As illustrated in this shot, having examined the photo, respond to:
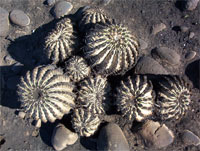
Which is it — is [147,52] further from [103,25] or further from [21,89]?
[21,89]

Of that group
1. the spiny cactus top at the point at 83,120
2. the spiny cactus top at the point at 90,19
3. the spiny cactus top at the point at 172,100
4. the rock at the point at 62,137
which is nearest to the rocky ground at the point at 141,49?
the rock at the point at 62,137

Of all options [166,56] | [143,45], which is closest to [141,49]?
[143,45]

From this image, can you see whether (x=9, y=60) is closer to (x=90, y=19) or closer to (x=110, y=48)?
(x=90, y=19)

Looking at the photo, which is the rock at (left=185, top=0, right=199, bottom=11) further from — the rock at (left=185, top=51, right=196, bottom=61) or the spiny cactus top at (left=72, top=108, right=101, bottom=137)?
the spiny cactus top at (left=72, top=108, right=101, bottom=137)

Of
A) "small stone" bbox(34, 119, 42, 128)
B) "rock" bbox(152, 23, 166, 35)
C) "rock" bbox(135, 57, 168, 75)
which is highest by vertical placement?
"rock" bbox(152, 23, 166, 35)

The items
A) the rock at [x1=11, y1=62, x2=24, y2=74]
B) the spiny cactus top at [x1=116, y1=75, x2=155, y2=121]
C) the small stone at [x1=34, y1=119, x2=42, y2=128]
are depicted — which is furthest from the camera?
the rock at [x1=11, y1=62, x2=24, y2=74]

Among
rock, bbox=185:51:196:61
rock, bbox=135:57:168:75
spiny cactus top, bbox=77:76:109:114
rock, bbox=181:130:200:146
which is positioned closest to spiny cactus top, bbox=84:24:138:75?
spiny cactus top, bbox=77:76:109:114

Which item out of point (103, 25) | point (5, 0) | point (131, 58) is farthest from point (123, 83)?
point (5, 0)

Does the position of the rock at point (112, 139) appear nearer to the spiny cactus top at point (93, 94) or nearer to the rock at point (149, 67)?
the spiny cactus top at point (93, 94)
